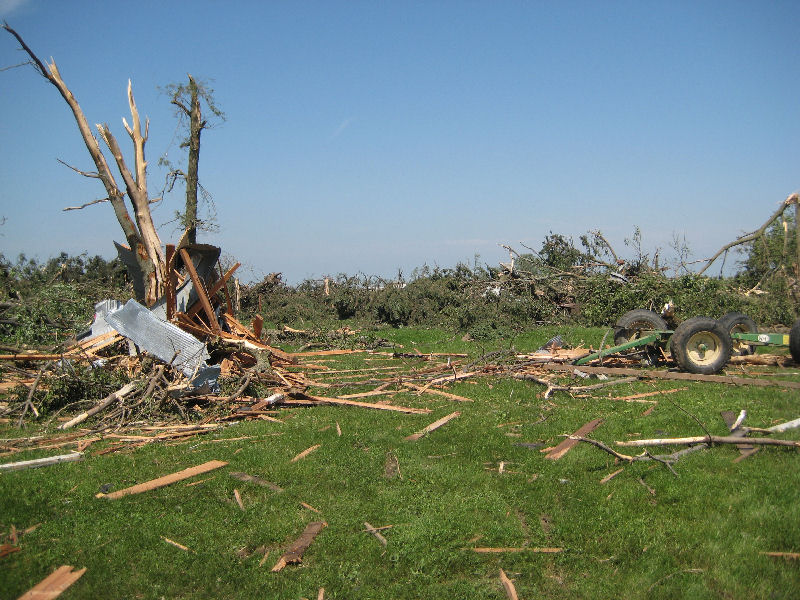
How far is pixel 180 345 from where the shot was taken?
9.39m

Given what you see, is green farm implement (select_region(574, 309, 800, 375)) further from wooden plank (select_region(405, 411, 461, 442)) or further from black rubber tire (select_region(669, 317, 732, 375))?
wooden plank (select_region(405, 411, 461, 442))

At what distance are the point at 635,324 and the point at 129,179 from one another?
449 inches

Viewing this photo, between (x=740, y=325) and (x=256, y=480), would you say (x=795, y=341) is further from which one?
(x=256, y=480)

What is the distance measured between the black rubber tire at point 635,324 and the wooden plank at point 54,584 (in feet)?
33.9

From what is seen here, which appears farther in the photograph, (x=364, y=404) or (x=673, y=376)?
(x=673, y=376)

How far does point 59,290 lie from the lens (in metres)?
16.1

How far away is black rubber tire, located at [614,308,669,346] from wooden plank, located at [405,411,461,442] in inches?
201

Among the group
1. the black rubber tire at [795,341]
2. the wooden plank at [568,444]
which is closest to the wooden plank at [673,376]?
the black rubber tire at [795,341]

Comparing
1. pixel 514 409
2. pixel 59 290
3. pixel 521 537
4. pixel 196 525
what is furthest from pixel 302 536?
pixel 59 290

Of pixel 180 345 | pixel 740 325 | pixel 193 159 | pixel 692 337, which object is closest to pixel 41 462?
pixel 180 345

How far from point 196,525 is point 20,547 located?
4.26 ft

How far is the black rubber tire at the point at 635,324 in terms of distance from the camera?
12.0m

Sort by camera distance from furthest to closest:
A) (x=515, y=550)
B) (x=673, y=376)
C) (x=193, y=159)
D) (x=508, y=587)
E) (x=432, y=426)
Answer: (x=193, y=159), (x=673, y=376), (x=432, y=426), (x=515, y=550), (x=508, y=587)

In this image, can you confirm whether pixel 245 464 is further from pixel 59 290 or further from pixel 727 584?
pixel 59 290
